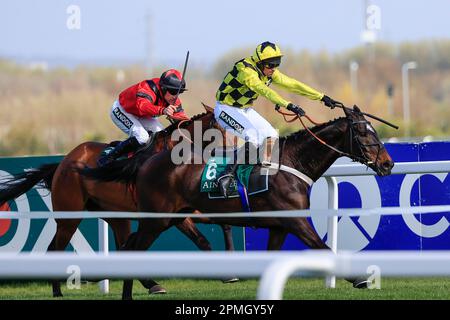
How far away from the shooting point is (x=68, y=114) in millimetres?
41750

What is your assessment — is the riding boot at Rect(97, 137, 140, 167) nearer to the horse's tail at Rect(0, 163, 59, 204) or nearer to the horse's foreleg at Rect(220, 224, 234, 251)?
the horse's tail at Rect(0, 163, 59, 204)

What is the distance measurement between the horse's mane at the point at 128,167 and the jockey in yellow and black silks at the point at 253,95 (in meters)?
0.32

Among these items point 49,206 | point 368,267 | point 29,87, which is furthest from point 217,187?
point 29,87

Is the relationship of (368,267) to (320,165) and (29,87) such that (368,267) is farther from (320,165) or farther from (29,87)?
(29,87)

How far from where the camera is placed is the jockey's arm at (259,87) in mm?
7367

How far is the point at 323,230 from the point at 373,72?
50.0m

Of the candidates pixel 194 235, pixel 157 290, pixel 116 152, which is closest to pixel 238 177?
pixel 194 235

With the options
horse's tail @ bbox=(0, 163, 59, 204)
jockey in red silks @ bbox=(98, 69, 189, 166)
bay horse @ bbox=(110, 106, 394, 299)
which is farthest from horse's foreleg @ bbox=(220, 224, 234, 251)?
horse's tail @ bbox=(0, 163, 59, 204)

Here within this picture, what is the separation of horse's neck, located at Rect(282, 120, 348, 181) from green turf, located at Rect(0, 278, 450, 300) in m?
0.87

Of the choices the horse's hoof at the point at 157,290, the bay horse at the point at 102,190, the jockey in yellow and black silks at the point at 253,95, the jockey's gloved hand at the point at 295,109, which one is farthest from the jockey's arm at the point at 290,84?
the horse's hoof at the point at 157,290

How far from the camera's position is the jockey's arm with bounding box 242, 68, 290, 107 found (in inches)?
290

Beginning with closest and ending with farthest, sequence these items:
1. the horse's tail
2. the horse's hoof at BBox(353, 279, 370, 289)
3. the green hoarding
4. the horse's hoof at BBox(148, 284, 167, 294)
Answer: the horse's hoof at BBox(353, 279, 370, 289) → the horse's hoof at BBox(148, 284, 167, 294) → the horse's tail → the green hoarding

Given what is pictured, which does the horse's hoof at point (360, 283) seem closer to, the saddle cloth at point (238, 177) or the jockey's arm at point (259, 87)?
the saddle cloth at point (238, 177)
